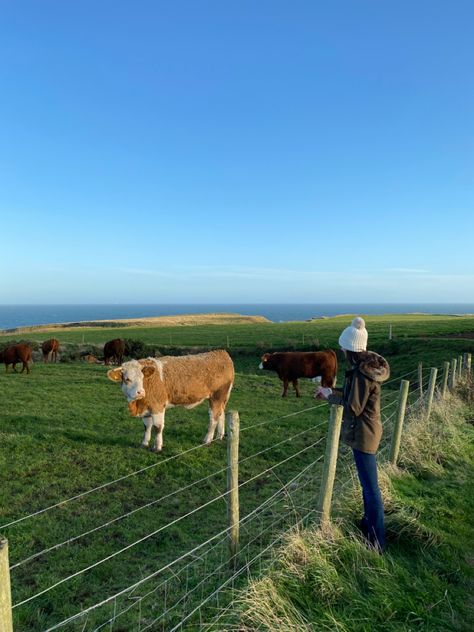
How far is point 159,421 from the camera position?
9414mm

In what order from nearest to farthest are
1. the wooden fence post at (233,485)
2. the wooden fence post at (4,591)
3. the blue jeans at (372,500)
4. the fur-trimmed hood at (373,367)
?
1. the wooden fence post at (4,591)
2. the wooden fence post at (233,485)
3. the fur-trimmed hood at (373,367)
4. the blue jeans at (372,500)

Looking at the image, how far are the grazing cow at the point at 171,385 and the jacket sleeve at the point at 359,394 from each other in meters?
5.42

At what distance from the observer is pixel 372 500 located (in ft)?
16.0

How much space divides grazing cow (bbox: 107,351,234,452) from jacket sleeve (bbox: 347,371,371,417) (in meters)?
5.42

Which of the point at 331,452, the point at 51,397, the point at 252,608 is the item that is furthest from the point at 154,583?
the point at 51,397

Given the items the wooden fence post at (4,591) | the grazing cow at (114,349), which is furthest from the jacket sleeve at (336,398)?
the grazing cow at (114,349)

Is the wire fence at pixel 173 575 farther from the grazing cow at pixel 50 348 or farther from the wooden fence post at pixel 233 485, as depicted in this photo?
the grazing cow at pixel 50 348

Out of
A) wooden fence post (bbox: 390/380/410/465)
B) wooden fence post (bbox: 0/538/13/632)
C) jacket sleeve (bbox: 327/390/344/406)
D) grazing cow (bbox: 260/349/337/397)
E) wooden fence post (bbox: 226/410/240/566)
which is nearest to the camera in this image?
wooden fence post (bbox: 0/538/13/632)

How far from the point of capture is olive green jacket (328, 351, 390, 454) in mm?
4758

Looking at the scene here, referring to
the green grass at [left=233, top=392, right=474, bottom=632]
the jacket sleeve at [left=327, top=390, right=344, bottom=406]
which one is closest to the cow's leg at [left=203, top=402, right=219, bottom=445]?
the green grass at [left=233, top=392, right=474, bottom=632]

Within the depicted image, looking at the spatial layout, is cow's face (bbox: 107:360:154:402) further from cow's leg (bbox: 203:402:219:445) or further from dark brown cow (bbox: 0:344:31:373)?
dark brown cow (bbox: 0:344:31:373)

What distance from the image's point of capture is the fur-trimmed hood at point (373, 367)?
15.5 ft

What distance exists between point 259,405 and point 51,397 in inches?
275

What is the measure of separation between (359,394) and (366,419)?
0.34 meters
